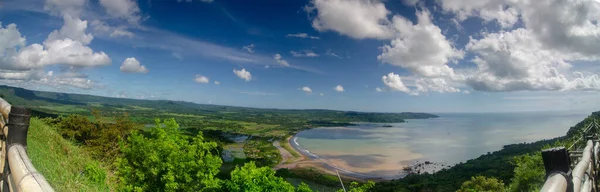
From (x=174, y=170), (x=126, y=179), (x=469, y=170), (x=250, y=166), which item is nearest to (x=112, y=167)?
(x=126, y=179)

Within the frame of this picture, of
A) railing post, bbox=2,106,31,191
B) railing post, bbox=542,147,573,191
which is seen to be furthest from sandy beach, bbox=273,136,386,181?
railing post, bbox=542,147,573,191

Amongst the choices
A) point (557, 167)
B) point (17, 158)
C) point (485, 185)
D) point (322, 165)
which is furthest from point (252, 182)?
point (322, 165)

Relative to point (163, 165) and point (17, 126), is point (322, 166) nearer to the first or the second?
point (163, 165)

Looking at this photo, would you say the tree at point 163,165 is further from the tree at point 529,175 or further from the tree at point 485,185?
the tree at point 485,185

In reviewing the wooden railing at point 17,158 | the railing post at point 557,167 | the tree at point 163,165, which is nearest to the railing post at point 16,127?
the wooden railing at point 17,158

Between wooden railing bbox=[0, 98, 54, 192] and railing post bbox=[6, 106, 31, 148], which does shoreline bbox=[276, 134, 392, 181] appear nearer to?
wooden railing bbox=[0, 98, 54, 192]

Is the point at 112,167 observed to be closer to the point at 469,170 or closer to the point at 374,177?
the point at 374,177

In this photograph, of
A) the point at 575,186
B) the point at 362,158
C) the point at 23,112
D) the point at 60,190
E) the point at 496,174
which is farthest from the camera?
the point at 362,158
